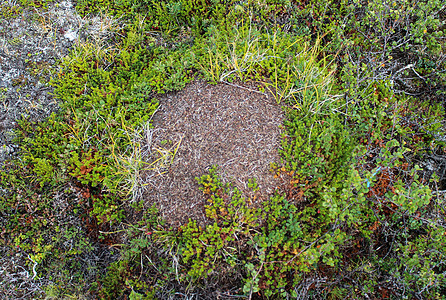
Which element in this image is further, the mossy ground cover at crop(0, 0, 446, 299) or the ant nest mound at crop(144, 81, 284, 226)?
the ant nest mound at crop(144, 81, 284, 226)

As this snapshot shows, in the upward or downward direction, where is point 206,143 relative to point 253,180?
upward

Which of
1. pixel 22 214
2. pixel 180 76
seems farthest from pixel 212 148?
pixel 22 214

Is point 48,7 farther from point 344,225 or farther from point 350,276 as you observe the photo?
point 350,276

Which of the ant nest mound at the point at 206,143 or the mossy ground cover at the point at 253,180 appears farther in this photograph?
the ant nest mound at the point at 206,143
